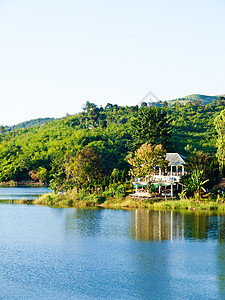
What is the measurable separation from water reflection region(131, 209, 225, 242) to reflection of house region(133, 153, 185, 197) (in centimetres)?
703

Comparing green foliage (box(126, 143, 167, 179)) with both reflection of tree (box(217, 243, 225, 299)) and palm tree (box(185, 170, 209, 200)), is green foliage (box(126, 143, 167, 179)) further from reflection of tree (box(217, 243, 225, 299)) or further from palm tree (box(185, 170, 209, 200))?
reflection of tree (box(217, 243, 225, 299))

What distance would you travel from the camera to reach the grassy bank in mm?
47406

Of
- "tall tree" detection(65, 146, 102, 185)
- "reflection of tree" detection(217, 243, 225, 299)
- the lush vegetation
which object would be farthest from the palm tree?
"reflection of tree" detection(217, 243, 225, 299)

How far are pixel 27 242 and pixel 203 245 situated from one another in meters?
13.0

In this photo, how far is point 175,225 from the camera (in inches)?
1506

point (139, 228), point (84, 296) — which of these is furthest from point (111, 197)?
point (84, 296)

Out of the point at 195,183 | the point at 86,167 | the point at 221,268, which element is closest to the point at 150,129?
the point at 86,167

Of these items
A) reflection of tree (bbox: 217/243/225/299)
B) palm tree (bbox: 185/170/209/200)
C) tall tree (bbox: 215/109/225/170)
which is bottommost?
reflection of tree (bbox: 217/243/225/299)

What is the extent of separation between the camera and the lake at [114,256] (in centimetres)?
2211

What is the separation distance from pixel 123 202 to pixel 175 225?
555 inches

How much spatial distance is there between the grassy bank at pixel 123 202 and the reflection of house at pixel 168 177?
247 centimetres

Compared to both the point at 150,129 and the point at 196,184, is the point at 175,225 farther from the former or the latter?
the point at 150,129

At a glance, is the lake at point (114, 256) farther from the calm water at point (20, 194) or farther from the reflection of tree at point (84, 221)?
the calm water at point (20, 194)

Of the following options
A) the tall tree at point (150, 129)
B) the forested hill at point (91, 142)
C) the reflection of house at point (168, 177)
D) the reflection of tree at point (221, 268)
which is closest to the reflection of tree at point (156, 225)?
the reflection of tree at point (221, 268)
